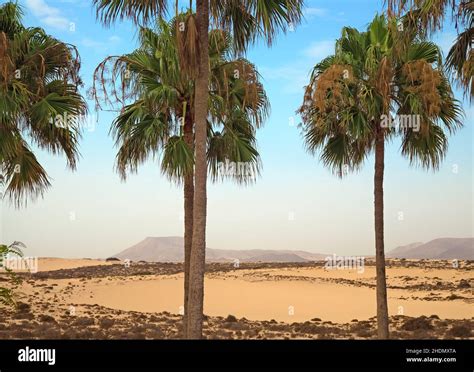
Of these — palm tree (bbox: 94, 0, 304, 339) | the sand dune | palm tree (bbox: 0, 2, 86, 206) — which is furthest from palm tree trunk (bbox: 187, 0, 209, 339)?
the sand dune

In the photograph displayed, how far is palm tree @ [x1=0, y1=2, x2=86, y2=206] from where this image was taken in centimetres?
1587

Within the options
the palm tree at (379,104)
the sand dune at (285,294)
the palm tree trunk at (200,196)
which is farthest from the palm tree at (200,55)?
the sand dune at (285,294)

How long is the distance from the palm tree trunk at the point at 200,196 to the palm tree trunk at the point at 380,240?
23.2 ft

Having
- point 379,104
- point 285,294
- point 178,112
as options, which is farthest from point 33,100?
point 285,294

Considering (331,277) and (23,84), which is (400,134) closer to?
(23,84)

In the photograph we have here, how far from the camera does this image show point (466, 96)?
47.5ft

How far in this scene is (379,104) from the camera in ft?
59.1

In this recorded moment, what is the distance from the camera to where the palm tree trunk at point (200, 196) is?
13077 millimetres

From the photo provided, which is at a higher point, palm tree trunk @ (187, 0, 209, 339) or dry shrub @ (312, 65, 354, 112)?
dry shrub @ (312, 65, 354, 112)

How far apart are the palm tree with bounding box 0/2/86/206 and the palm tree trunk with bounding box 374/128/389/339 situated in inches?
344
